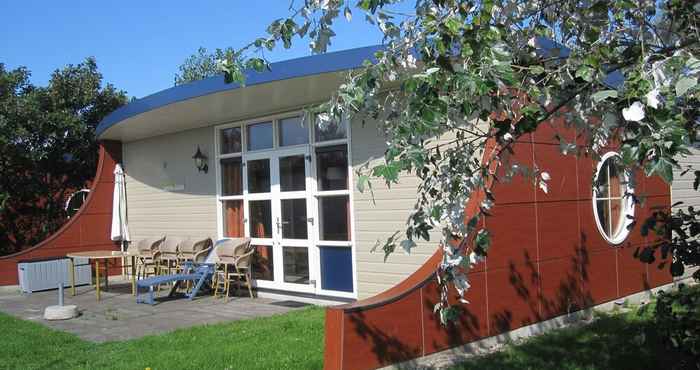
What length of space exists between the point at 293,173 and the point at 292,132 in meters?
0.56

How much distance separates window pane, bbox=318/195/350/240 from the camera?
773 centimetres

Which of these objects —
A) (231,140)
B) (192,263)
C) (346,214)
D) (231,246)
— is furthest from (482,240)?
(231,140)

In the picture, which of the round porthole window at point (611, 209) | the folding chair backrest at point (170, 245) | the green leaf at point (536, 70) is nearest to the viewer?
the green leaf at point (536, 70)

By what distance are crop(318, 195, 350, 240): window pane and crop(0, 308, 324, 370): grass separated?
1324 mm

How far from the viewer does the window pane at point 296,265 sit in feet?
26.9

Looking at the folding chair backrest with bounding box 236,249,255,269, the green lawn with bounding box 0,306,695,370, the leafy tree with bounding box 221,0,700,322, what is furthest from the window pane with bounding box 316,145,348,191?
the leafy tree with bounding box 221,0,700,322

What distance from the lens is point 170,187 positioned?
34.4 ft

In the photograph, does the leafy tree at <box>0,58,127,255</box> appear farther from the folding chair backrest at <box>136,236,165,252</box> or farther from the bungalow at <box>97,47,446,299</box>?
the folding chair backrest at <box>136,236,165,252</box>

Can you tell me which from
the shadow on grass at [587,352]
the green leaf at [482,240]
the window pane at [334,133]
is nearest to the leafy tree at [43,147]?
the window pane at [334,133]

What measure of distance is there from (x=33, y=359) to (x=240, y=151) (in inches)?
172

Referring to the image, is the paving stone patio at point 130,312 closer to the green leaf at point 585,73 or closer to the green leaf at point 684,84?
the green leaf at point 585,73

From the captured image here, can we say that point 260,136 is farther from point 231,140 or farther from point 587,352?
point 587,352

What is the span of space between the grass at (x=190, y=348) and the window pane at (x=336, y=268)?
0.96 m

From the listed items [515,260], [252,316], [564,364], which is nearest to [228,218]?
[252,316]
